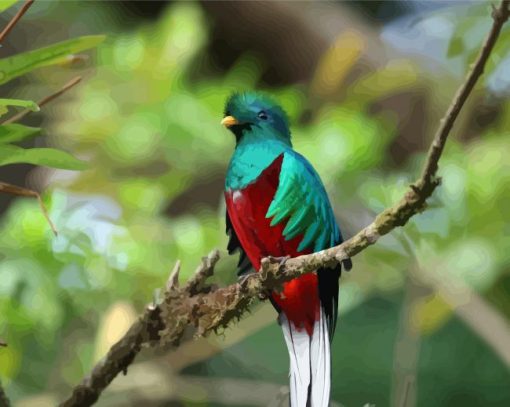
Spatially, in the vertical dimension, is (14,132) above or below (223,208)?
above

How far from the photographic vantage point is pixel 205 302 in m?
0.61

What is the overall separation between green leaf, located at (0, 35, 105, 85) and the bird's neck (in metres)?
0.13

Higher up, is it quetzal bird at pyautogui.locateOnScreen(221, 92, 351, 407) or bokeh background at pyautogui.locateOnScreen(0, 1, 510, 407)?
quetzal bird at pyautogui.locateOnScreen(221, 92, 351, 407)

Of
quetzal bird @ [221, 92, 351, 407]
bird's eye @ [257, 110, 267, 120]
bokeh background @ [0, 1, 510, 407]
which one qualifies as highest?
bird's eye @ [257, 110, 267, 120]

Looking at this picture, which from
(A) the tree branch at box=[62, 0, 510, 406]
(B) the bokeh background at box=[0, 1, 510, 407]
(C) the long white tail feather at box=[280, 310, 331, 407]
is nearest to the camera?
(A) the tree branch at box=[62, 0, 510, 406]

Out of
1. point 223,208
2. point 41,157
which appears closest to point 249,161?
point 41,157

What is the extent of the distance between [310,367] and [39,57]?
0.28m

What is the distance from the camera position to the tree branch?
46 centimetres

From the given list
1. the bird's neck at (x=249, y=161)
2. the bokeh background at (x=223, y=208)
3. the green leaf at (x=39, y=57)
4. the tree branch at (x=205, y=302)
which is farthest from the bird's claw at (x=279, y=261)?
the bokeh background at (x=223, y=208)

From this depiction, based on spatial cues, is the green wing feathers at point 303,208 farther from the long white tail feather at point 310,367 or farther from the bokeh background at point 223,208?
the bokeh background at point 223,208

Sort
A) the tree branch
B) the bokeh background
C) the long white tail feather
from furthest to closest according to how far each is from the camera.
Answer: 1. the bokeh background
2. the long white tail feather
3. the tree branch

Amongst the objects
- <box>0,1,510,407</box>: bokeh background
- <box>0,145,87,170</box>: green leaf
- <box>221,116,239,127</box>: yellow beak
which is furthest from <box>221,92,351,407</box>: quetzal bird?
<box>0,1,510,407</box>: bokeh background

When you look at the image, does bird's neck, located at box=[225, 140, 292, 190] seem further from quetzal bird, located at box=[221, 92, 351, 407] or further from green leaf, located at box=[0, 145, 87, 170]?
green leaf, located at box=[0, 145, 87, 170]

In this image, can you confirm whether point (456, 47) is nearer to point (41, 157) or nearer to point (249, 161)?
point (249, 161)
